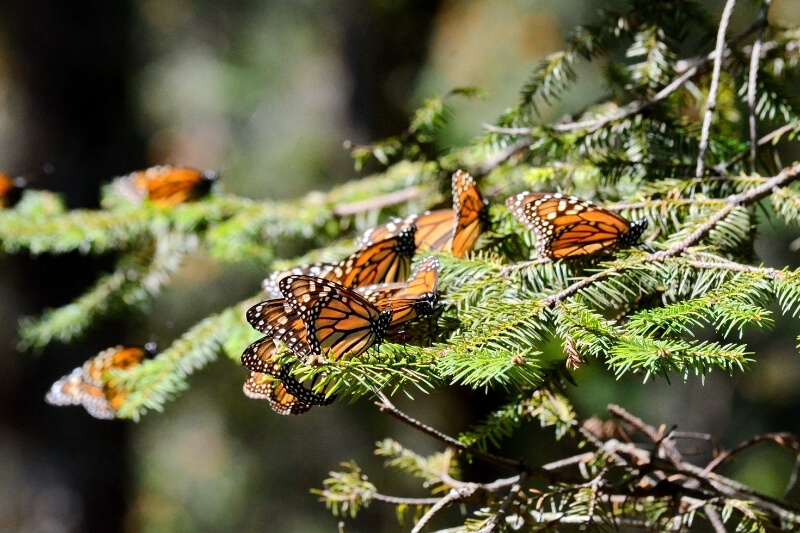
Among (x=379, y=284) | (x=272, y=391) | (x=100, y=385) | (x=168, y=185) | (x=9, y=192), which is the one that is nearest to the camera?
(x=272, y=391)

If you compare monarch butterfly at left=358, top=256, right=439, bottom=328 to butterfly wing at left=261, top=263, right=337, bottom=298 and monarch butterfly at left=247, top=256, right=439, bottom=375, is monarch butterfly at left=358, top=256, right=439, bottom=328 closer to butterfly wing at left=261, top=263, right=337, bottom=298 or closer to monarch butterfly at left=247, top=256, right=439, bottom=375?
monarch butterfly at left=247, top=256, right=439, bottom=375

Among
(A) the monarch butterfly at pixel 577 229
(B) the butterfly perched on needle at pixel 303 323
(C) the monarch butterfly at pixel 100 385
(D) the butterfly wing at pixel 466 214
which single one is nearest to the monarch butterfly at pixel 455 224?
(D) the butterfly wing at pixel 466 214

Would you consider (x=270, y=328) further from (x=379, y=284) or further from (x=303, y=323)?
(x=379, y=284)

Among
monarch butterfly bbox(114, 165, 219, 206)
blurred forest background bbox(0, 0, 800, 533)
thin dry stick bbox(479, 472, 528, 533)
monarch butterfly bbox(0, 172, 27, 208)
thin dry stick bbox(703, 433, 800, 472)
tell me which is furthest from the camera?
blurred forest background bbox(0, 0, 800, 533)

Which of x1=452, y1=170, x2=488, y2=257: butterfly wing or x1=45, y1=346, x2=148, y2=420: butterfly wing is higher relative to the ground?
x1=45, y1=346, x2=148, y2=420: butterfly wing

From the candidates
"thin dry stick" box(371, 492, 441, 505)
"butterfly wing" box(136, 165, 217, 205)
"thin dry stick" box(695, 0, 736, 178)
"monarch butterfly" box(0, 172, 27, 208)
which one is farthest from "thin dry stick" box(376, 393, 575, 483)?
"monarch butterfly" box(0, 172, 27, 208)

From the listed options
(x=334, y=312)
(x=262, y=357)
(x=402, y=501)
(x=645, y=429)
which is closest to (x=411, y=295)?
(x=334, y=312)
